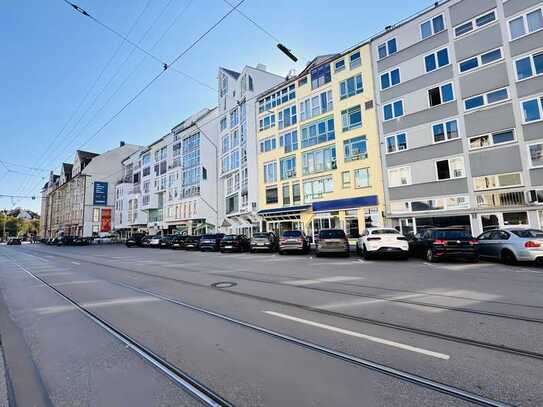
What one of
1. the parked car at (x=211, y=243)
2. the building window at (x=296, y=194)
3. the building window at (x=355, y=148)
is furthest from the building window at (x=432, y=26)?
the parked car at (x=211, y=243)

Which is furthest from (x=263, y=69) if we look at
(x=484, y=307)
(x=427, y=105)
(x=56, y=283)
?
(x=484, y=307)

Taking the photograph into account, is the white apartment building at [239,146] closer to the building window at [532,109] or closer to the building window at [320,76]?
the building window at [320,76]

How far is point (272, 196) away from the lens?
108 feet

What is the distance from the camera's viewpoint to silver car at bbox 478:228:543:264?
456 inches

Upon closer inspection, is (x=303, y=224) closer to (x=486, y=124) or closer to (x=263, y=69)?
(x=486, y=124)

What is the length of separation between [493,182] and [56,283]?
974 inches

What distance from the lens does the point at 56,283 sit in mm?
9758

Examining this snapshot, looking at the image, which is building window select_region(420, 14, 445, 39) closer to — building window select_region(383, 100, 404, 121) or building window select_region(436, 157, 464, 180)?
building window select_region(383, 100, 404, 121)

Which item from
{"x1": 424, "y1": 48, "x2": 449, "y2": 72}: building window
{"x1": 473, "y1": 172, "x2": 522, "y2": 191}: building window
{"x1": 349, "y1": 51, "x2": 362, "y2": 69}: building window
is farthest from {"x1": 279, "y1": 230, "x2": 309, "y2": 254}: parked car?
{"x1": 349, "y1": 51, "x2": 362, "y2": 69}: building window

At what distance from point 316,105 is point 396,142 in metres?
9.84

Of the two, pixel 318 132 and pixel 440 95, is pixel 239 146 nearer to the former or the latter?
pixel 318 132

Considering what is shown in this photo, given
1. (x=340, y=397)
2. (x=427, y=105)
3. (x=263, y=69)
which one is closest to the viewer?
(x=340, y=397)

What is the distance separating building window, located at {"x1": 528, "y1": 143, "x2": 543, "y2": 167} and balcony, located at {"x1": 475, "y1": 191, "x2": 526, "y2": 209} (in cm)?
195

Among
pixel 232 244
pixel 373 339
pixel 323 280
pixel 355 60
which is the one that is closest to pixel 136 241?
pixel 232 244
